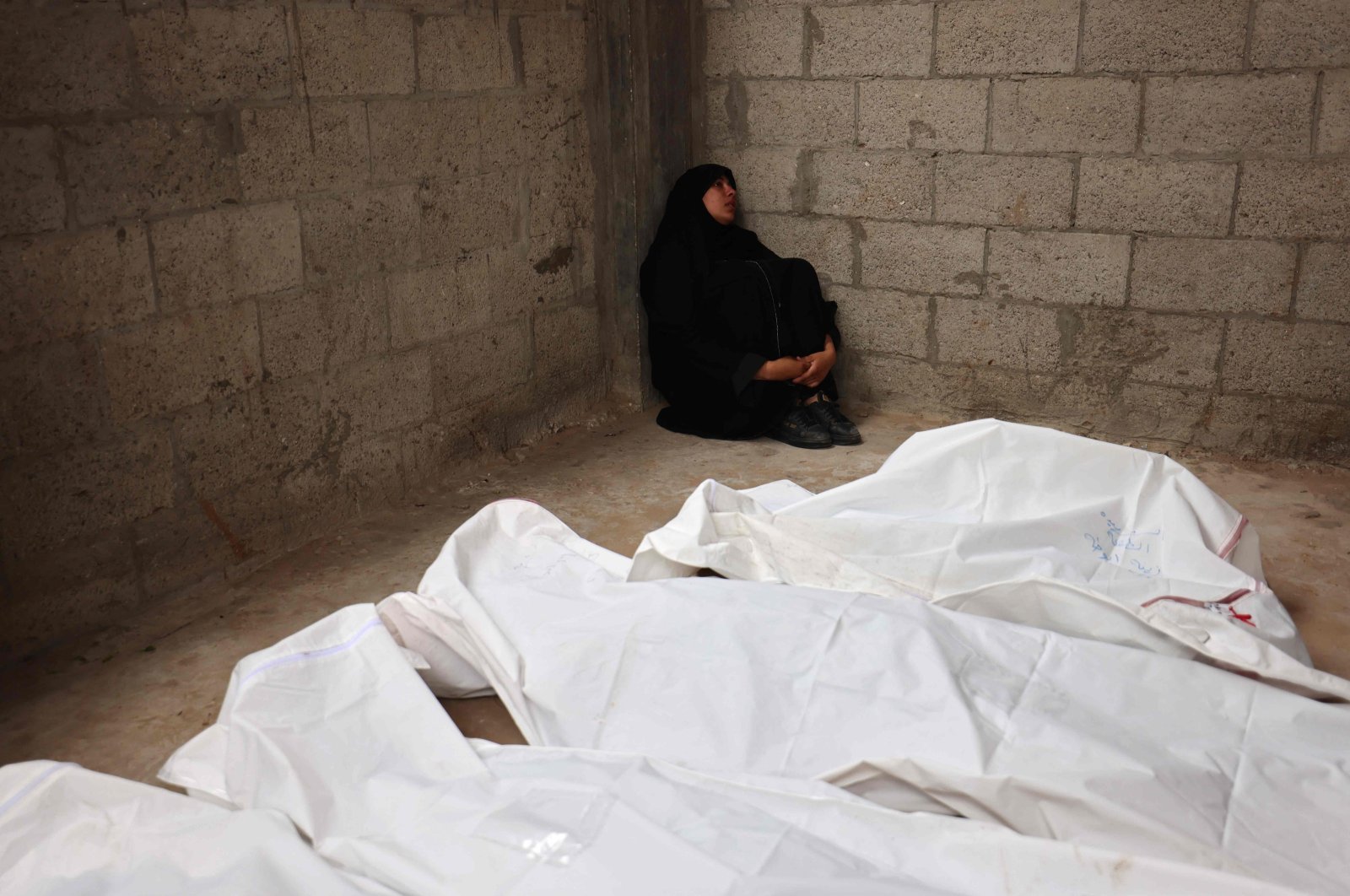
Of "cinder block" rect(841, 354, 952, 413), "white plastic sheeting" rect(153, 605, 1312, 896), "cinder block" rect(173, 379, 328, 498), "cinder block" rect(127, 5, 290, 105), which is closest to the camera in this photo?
"white plastic sheeting" rect(153, 605, 1312, 896)

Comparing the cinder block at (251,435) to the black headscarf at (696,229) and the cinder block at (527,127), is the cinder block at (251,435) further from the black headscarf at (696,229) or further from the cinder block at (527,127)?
the black headscarf at (696,229)

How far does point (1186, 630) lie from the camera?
79.8 inches

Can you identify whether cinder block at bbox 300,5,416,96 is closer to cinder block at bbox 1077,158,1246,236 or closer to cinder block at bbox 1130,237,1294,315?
cinder block at bbox 1077,158,1246,236

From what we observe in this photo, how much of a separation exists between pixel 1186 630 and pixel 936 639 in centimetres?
52

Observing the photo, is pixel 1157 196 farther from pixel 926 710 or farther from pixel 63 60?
pixel 63 60

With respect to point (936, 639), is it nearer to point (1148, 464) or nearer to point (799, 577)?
point (799, 577)

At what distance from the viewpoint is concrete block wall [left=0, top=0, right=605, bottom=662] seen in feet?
8.30

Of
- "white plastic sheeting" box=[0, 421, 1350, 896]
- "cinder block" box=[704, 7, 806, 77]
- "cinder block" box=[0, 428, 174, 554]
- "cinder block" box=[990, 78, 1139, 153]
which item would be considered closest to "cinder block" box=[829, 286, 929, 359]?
"cinder block" box=[990, 78, 1139, 153]

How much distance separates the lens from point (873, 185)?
425cm

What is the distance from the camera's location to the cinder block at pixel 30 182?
2.42m

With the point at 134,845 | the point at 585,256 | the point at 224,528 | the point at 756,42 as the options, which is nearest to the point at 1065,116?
the point at 756,42

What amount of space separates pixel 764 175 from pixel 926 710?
3101 mm

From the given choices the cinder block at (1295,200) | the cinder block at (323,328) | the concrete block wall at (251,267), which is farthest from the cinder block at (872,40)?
the cinder block at (323,328)

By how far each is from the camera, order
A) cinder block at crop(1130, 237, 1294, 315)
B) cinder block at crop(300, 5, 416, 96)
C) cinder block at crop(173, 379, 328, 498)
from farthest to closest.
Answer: cinder block at crop(1130, 237, 1294, 315) → cinder block at crop(300, 5, 416, 96) → cinder block at crop(173, 379, 328, 498)
